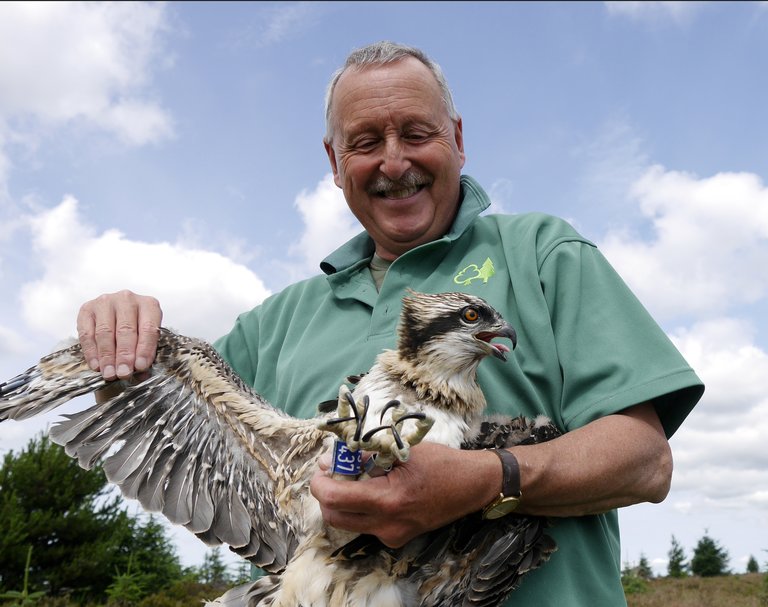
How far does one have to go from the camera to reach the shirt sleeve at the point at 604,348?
3.29 m

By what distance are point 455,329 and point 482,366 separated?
0.32m

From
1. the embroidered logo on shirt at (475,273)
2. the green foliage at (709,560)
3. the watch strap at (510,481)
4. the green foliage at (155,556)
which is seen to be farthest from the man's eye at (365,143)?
the green foliage at (709,560)

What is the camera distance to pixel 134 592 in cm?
1125

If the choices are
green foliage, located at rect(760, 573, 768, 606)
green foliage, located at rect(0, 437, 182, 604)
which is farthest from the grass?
green foliage, located at rect(0, 437, 182, 604)

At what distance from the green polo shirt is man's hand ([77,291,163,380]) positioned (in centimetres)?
83

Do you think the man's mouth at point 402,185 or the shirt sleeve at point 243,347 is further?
the shirt sleeve at point 243,347

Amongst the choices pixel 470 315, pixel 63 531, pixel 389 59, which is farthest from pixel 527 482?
pixel 63 531

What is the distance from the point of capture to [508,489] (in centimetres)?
296

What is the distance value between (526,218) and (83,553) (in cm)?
1827

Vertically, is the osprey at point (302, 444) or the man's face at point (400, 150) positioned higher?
the man's face at point (400, 150)

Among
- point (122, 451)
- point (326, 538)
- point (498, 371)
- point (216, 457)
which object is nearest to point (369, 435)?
point (326, 538)

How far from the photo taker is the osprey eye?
3.46 meters

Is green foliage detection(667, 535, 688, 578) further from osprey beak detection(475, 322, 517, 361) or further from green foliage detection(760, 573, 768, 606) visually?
osprey beak detection(475, 322, 517, 361)

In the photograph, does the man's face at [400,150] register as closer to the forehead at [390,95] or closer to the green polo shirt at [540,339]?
the forehead at [390,95]
